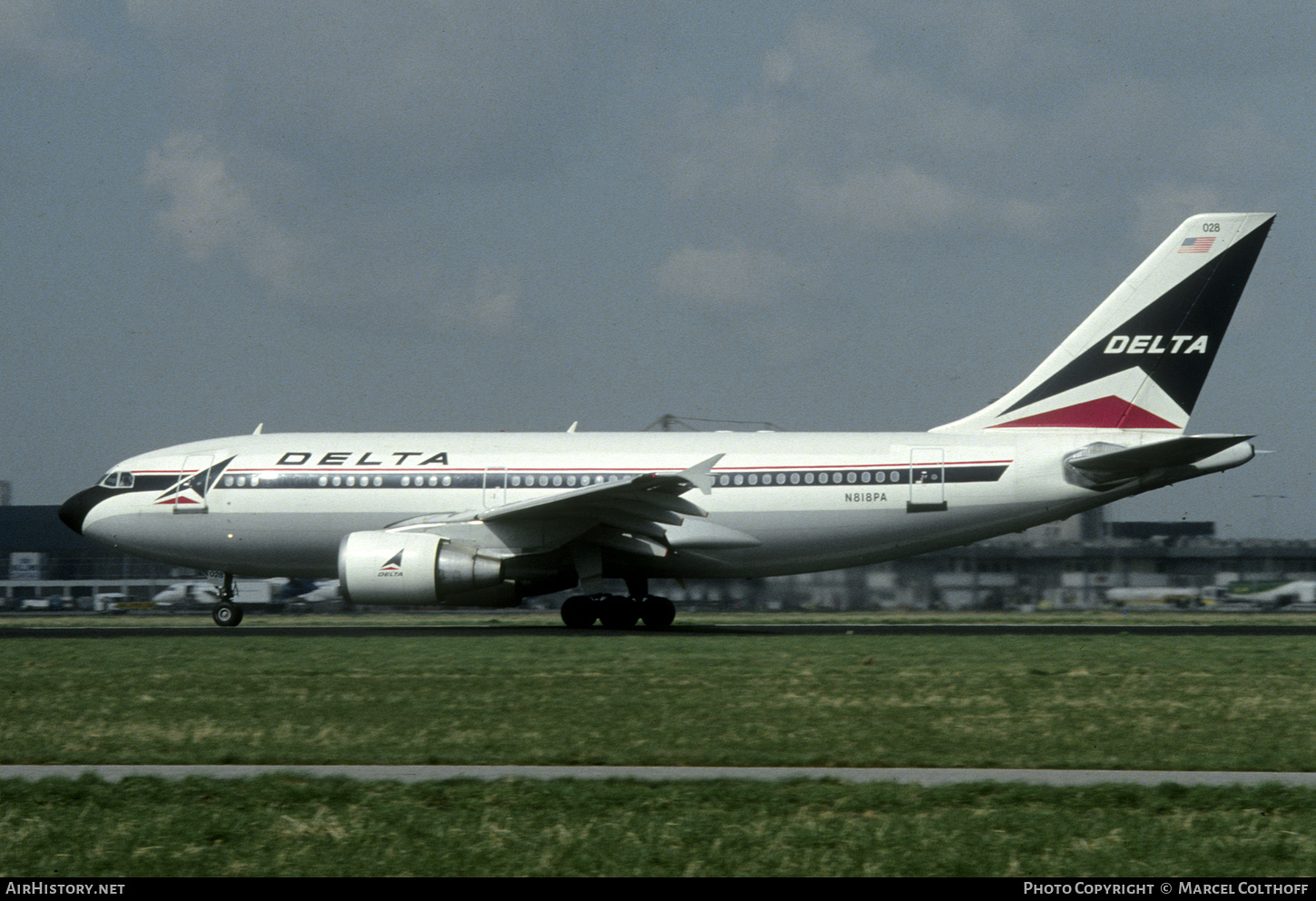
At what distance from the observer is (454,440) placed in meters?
28.0

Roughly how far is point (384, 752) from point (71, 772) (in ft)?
7.88

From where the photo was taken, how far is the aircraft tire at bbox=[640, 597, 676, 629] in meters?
27.4

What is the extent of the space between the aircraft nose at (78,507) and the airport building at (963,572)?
2.79 m

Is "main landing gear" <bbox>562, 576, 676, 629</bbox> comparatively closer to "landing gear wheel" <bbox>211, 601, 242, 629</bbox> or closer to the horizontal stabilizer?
"landing gear wheel" <bbox>211, 601, 242, 629</bbox>

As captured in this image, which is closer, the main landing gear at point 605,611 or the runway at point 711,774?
the runway at point 711,774

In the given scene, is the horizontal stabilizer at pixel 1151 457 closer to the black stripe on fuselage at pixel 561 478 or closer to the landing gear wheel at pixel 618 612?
the black stripe on fuselage at pixel 561 478

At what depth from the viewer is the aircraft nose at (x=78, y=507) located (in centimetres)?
2917

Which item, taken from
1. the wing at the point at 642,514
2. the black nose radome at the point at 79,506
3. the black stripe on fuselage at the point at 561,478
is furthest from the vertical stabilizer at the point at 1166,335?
the black nose radome at the point at 79,506

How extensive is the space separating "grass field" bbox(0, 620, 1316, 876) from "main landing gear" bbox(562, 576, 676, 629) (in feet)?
17.6

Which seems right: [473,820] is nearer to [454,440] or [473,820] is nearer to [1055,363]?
[454,440]

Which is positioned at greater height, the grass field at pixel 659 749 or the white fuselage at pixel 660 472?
the white fuselage at pixel 660 472

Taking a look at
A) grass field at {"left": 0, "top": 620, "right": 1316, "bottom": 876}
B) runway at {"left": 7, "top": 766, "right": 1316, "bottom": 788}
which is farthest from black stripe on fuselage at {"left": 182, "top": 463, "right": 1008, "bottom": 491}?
runway at {"left": 7, "top": 766, "right": 1316, "bottom": 788}

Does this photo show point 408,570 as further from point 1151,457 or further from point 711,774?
point 711,774
